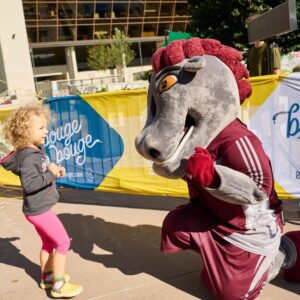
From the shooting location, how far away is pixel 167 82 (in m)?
2.65

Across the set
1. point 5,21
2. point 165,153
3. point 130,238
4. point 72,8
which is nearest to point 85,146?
point 130,238

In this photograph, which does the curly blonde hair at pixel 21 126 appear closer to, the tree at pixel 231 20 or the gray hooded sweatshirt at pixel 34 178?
the gray hooded sweatshirt at pixel 34 178

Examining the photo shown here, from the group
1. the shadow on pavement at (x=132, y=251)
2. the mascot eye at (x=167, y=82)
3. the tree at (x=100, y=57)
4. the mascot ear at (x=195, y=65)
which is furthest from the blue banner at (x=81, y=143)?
the tree at (x=100, y=57)

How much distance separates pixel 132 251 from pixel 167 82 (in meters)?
1.73

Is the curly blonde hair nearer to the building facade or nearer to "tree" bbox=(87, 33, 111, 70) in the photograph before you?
"tree" bbox=(87, 33, 111, 70)

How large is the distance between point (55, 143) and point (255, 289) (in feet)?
11.3

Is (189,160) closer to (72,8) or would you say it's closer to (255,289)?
(255,289)

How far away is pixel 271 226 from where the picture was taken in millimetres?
2752

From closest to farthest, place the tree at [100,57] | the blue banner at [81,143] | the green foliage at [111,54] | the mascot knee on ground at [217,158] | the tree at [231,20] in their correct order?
the mascot knee on ground at [217,158], the blue banner at [81,143], the tree at [231,20], the green foliage at [111,54], the tree at [100,57]

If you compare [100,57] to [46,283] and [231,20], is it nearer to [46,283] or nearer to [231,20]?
[231,20]

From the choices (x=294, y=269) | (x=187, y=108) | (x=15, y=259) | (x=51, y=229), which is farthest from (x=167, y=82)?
(x=15, y=259)

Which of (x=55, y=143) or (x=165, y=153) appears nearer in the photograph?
(x=165, y=153)

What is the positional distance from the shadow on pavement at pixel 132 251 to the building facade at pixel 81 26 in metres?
43.8

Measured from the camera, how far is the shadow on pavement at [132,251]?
3.27m
